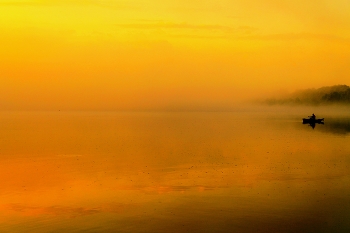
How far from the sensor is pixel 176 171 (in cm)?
4972

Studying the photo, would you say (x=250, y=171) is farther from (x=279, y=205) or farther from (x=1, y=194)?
(x=1, y=194)

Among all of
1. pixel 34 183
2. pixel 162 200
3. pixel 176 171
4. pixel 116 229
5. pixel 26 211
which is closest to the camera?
pixel 116 229

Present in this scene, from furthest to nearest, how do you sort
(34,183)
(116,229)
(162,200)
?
(34,183)
(162,200)
(116,229)

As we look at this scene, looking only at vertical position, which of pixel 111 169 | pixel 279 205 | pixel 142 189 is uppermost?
pixel 111 169

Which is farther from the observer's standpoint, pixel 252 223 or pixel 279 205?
pixel 279 205

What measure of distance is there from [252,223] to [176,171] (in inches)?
875

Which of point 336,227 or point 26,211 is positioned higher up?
point 26,211

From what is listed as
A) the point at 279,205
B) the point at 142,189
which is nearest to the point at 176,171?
the point at 142,189

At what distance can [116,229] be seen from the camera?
2706cm

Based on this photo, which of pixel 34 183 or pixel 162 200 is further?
pixel 34 183

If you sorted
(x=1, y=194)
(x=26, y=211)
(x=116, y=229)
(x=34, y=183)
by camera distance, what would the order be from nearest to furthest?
(x=116, y=229) < (x=26, y=211) < (x=1, y=194) < (x=34, y=183)

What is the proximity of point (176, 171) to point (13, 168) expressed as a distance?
1934cm

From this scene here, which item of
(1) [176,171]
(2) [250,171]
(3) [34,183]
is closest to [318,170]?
(2) [250,171]

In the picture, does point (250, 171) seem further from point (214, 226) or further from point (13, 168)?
point (13, 168)
